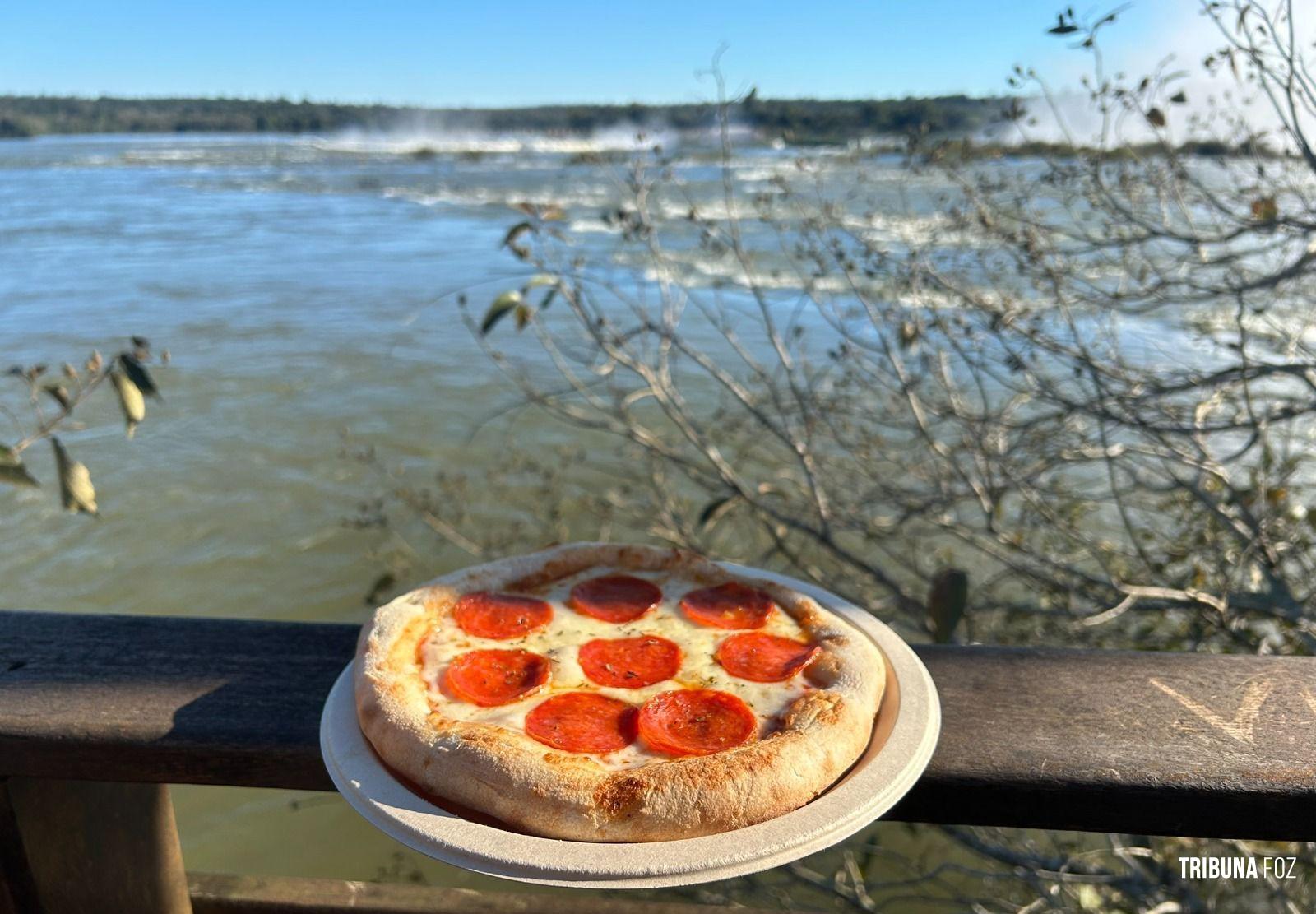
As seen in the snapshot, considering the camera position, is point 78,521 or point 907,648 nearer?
point 907,648

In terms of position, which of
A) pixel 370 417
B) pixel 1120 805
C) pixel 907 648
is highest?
pixel 907 648

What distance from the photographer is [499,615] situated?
Answer: 152cm

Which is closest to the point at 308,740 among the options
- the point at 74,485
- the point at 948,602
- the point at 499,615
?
the point at 499,615

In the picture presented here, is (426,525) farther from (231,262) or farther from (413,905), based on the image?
(231,262)

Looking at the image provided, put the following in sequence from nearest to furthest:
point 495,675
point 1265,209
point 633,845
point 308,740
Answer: point 633,845, point 308,740, point 495,675, point 1265,209

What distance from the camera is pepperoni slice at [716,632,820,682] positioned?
4.51ft

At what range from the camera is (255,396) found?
787cm

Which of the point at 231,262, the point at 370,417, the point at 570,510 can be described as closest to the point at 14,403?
the point at 370,417

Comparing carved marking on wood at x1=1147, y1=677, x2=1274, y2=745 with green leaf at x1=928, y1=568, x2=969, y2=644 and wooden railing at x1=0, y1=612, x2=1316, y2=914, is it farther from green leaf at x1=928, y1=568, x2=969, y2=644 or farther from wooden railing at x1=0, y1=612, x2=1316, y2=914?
green leaf at x1=928, y1=568, x2=969, y2=644

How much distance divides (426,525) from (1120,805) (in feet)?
17.3

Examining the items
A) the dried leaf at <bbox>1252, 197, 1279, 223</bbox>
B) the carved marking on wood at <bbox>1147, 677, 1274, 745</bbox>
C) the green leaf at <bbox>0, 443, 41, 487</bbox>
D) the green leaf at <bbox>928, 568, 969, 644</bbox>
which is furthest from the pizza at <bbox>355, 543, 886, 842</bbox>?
the dried leaf at <bbox>1252, 197, 1279, 223</bbox>

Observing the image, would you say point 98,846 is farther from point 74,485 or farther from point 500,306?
point 500,306

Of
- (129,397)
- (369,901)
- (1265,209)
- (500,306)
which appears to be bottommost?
(369,901)

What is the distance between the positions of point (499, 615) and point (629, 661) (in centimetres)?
27
